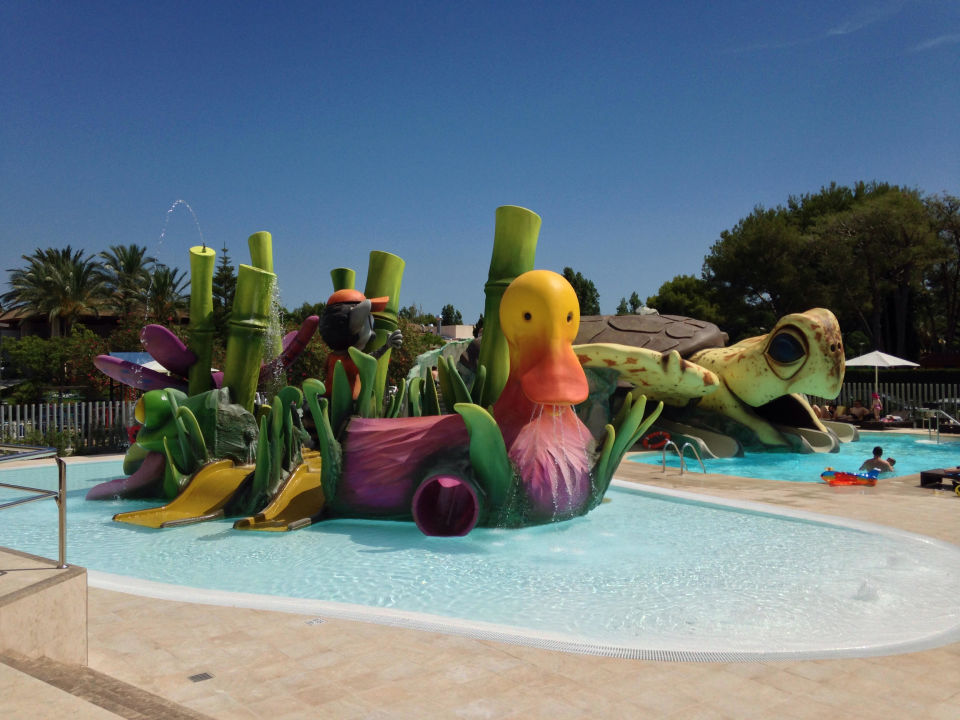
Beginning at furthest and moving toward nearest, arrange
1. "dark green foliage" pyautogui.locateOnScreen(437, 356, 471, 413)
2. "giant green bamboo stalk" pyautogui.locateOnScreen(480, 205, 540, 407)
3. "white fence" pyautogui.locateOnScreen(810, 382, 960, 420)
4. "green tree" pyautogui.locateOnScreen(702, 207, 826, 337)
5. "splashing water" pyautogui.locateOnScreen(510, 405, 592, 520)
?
1. "green tree" pyautogui.locateOnScreen(702, 207, 826, 337)
2. "white fence" pyautogui.locateOnScreen(810, 382, 960, 420)
3. "giant green bamboo stalk" pyautogui.locateOnScreen(480, 205, 540, 407)
4. "dark green foliage" pyautogui.locateOnScreen(437, 356, 471, 413)
5. "splashing water" pyautogui.locateOnScreen(510, 405, 592, 520)

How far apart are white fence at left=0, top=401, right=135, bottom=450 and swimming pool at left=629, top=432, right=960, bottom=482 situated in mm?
10822

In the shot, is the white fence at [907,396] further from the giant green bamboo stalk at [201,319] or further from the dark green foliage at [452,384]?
the giant green bamboo stalk at [201,319]

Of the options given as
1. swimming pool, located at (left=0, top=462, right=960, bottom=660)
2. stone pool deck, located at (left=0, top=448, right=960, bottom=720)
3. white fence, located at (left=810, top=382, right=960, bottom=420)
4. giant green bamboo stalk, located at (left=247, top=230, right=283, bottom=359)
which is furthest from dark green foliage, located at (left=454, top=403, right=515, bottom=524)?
white fence, located at (left=810, top=382, right=960, bottom=420)

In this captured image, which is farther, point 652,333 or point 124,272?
point 124,272

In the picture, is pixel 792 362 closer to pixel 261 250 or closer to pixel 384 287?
pixel 384 287

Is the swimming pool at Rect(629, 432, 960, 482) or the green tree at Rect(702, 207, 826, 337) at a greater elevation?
the green tree at Rect(702, 207, 826, 337)

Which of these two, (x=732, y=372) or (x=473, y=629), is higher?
(x=732, y=372)

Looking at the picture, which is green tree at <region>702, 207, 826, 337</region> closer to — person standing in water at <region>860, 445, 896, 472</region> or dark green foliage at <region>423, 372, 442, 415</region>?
person standing in water at <region>860, 445, 896, 472</region>

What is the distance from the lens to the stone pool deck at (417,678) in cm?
355

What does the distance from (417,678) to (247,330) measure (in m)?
6.15

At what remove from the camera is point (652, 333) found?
17.6 m

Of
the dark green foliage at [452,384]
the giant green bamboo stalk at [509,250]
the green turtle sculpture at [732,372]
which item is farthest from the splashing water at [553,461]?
the green turtle sculpture at [732,372]

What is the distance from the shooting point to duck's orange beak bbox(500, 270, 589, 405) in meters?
7.52

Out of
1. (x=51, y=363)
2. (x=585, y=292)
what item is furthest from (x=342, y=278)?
(x=585, y=292)
